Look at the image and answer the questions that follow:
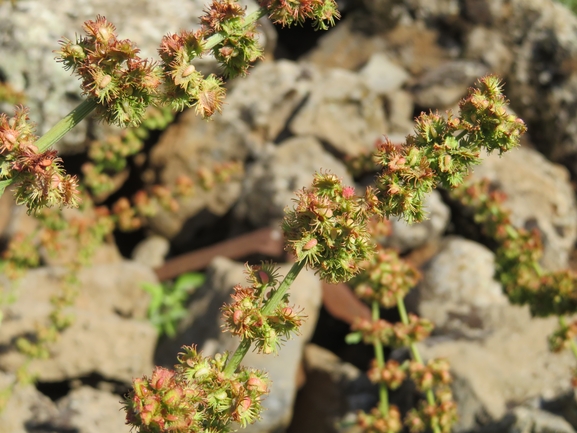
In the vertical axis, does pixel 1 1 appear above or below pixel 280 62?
above

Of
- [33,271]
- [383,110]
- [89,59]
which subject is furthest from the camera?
[383,110]

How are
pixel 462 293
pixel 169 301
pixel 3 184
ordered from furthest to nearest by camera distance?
pixel 169 301
pixel 462 293
pixel 3 184

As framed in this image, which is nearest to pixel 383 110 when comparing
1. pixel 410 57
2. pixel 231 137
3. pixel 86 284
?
pixel 410 57

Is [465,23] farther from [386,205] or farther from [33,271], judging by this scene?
[386,205]

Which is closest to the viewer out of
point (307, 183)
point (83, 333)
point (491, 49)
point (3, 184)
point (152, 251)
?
point (3, 184)

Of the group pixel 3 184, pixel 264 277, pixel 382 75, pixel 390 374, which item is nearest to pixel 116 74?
pixel 3 184

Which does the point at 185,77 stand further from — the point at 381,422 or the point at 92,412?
the point at 92,412

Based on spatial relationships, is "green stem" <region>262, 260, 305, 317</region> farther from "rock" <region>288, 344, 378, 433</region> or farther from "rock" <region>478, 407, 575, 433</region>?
"rock" <region>288, 344, 378, 433</region>

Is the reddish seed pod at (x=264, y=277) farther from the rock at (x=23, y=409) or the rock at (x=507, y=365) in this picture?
the rock at (x=23, y=409)
